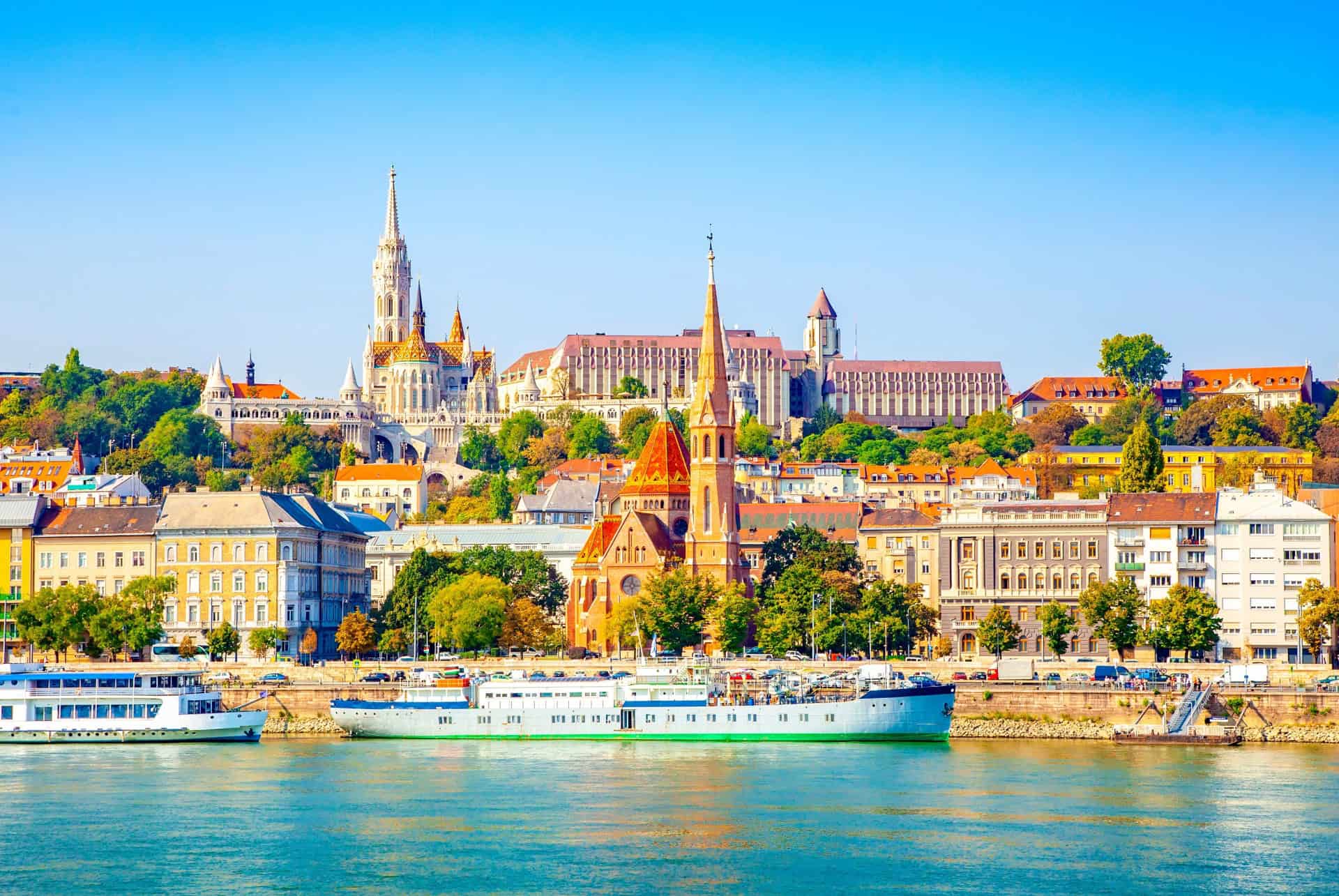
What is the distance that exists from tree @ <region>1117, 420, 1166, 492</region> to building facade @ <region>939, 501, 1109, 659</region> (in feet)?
58.2

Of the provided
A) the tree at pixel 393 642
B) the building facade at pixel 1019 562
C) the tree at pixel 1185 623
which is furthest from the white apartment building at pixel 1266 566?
the tree at pixel 393 642

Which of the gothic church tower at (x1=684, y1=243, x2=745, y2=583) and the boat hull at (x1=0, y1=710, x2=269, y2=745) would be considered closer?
the boat hull at (x1=0, y1=710, x2=269, y2=745)

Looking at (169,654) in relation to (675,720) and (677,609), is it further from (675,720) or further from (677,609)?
(675,720)

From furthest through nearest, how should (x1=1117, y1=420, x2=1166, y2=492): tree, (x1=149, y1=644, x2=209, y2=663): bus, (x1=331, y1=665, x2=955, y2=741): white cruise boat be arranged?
A: (x1=1117, y1=420, x2=1166, y2=492): tree < (x1=149, y1=644, x2=209, y2=663): bus < (x1=331, y1=665, x2=955, y2=741): white cruise boat

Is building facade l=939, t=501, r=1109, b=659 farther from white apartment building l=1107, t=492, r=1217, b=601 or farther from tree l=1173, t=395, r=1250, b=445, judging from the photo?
tree l=1173, t=395, r=1250, b=445

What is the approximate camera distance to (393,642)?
355 ft

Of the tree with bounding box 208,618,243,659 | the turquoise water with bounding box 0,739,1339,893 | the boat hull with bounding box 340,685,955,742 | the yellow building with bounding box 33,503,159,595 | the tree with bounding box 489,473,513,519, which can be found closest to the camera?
the turquoise water with bounding box 0,739,1339,893

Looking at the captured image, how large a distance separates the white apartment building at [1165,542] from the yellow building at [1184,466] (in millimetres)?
38662

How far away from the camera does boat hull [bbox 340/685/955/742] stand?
82.4m

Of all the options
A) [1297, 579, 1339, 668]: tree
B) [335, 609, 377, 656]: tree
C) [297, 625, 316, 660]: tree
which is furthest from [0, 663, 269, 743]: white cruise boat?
[1297, 579, 1339, 668]: tree

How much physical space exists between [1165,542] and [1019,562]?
753cm

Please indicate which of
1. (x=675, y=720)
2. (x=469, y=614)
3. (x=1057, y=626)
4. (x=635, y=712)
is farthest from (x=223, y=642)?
(x=1057, y=626)

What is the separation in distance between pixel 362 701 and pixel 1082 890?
41.0m

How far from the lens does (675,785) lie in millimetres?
67250
